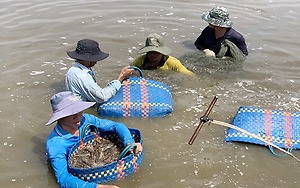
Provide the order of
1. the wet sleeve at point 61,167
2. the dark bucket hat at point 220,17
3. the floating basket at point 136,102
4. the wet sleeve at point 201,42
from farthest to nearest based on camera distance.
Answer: the wet sleeve at point 201,42, the dark bucket hat at point 220,17, the floating basket at point 136,102, the wet sleeve at point 61,167

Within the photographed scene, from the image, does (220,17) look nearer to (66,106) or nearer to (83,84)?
(83,84)

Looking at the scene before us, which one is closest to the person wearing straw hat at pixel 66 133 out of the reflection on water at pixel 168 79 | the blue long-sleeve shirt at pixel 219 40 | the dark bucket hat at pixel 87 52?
the reflection on water at pixel 168 79

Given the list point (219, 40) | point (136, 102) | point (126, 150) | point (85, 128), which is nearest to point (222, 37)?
point (219, 40)

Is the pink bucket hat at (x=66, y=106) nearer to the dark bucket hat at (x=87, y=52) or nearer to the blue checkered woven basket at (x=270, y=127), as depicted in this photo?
the dark bucket hat at (x=87, y=52)

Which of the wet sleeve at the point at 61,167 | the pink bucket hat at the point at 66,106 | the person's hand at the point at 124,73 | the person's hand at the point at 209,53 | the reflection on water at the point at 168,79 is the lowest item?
the reflection on water at the point at 168,79

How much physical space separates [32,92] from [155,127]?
2.04 m

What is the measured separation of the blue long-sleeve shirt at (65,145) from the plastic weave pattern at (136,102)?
0.69 m

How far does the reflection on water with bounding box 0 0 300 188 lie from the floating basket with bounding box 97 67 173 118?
0.44ft

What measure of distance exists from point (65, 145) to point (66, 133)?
4.7 inches

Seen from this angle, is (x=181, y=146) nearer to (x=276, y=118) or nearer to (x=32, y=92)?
(x=276, y=118)

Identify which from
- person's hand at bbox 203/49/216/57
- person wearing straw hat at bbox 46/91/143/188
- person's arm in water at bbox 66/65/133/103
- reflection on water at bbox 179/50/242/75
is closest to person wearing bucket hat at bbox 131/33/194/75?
reflection on water at bbox 179/50/242/75

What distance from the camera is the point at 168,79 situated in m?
6.03

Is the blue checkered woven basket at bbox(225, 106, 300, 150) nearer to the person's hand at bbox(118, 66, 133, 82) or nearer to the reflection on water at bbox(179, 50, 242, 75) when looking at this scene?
the person's hand at bbox(118, 66, 133, 82)

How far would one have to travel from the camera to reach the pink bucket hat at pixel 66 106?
3.66m
